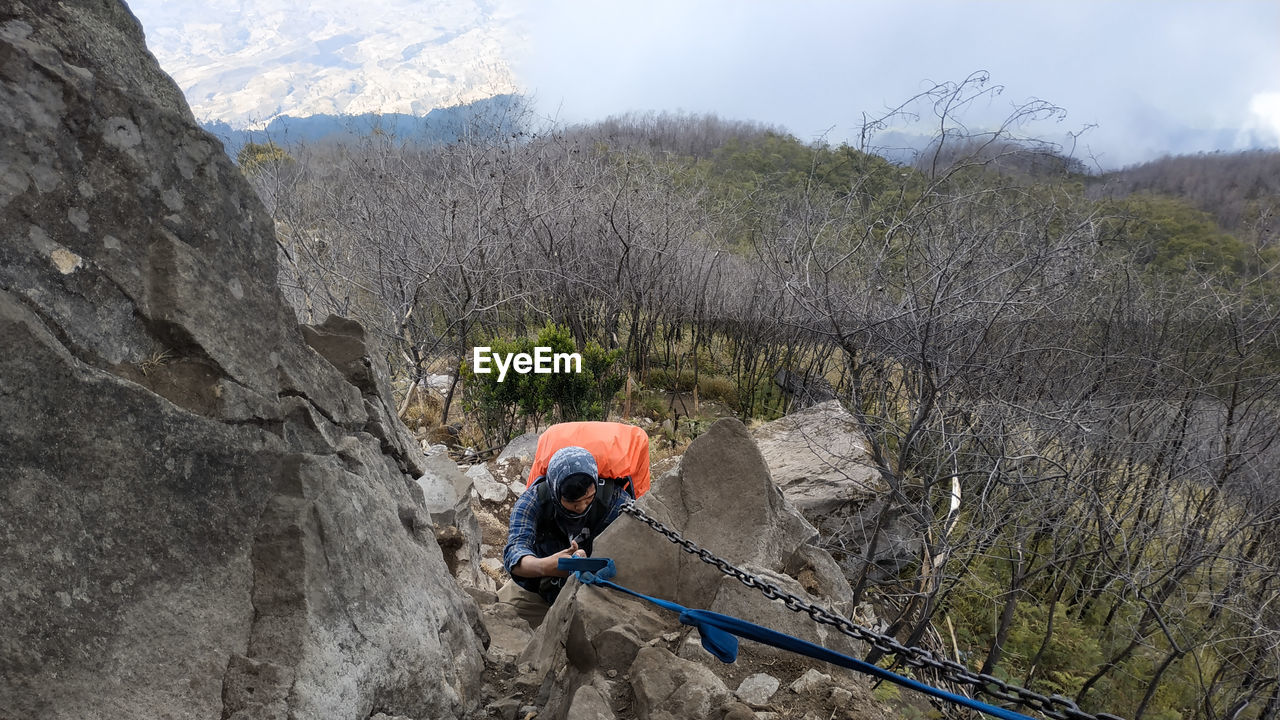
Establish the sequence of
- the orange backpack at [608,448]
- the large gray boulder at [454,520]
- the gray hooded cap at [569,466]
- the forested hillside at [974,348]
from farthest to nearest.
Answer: the forested hillside at [974,348], the large gray boulder at [454,520], the orange backpack at [608,448], the gray hooded cap at [569,466]

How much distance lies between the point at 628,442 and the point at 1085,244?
4344 millimetres

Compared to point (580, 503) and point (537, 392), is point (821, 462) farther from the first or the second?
point (580, 503)

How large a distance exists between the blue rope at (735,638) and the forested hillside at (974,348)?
2.22m

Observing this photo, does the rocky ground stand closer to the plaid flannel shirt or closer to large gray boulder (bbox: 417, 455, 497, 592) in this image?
the plaid flannel shirt

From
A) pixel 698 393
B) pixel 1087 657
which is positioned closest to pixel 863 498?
pixel 1087 657

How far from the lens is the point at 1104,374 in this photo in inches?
285

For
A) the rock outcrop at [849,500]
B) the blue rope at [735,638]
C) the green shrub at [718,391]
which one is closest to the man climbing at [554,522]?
the blue rope at [735,638]

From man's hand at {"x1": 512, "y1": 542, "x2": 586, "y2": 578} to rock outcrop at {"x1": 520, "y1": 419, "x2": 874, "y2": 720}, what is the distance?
15.8 inches

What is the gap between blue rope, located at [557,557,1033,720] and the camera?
159cm

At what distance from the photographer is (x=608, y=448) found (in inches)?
155

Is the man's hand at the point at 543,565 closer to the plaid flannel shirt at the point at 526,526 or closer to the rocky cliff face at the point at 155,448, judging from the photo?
the plaid flannel shirt at the point at 526,526

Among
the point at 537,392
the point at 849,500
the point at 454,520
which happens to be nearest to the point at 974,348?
the point at 849,500

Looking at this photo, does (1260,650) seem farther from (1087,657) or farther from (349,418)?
(349,418)

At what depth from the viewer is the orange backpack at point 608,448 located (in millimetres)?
3898
